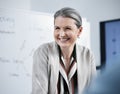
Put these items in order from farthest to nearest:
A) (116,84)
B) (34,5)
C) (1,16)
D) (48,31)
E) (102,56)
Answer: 1. (102,56)
2. (34,5)
3. (48,31)
4. (1,16)
5. (116,84)

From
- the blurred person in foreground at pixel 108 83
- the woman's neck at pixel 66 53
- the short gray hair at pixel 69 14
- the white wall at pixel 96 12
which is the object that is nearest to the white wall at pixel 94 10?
the white wall at pixel 96 12

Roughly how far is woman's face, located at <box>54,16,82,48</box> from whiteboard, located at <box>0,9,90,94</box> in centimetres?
8

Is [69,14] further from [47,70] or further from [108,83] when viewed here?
[108,83]

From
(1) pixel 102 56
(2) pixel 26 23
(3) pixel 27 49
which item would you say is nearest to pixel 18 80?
(3) pixel 27 49

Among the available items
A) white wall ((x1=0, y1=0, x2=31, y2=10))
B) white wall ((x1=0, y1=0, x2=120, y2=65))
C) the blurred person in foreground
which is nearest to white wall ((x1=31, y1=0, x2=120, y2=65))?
white wall ((x1=0, y1=0, x2=120, y2=65))

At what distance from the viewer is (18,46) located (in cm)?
126

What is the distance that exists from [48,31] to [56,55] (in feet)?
0.55

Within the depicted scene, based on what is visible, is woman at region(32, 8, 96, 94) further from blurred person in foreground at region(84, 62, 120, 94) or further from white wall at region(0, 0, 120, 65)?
blurred person in foreground at region(84, 62, 120, 94)

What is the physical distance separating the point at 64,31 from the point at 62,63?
171 mm

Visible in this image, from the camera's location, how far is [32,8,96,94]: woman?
4.04 feet

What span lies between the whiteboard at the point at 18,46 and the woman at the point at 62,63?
49 mm

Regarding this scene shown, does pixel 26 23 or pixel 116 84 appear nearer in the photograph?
pixel 116 84

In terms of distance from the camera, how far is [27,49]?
4.19ft

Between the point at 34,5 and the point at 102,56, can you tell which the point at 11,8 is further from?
the point at 102,56
